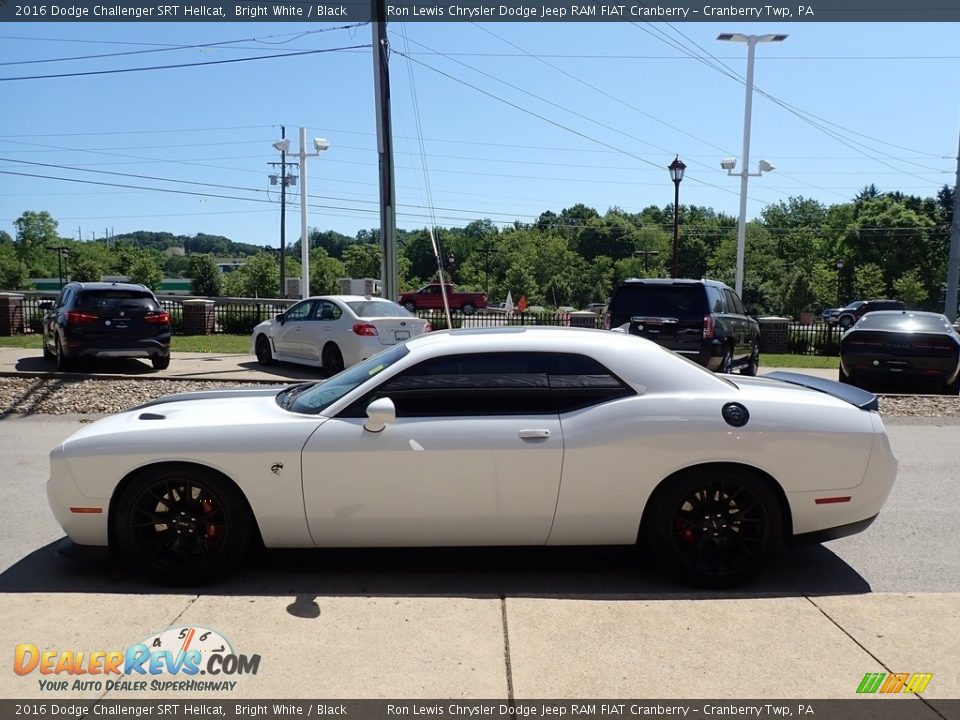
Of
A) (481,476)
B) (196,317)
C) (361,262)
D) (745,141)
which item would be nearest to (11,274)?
(361,262)

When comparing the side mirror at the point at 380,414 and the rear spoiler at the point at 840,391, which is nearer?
the side mirror at the point at 380,414

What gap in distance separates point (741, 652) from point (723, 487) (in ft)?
3.66

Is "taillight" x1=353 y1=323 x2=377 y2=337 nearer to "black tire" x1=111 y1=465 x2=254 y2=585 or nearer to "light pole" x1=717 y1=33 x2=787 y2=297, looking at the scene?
"black tire" x1=111 y1=465 x2=254 y2=585

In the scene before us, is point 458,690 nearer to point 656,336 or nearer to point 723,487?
point 723,487

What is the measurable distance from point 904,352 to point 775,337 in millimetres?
11010

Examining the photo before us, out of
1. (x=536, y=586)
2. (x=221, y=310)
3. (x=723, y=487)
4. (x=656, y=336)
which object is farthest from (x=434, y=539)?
(x=221, y=310)

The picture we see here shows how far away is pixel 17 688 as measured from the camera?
3.22m

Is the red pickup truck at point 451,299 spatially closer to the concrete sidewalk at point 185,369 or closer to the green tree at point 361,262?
the concrete sidewalk at point 185,369

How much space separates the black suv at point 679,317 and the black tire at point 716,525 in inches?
297

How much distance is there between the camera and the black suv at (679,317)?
39.9ft

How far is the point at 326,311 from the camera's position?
14.0 m

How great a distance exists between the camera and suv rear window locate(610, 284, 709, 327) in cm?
1230

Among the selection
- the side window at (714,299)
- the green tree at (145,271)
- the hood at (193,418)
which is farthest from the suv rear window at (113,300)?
the green tree at (145,271)
